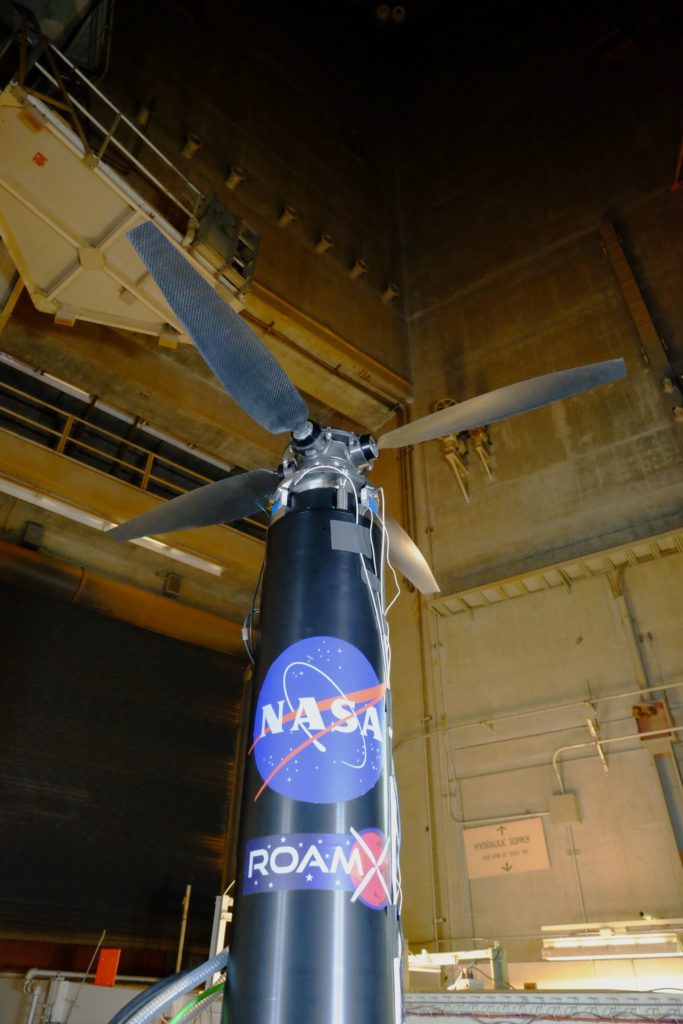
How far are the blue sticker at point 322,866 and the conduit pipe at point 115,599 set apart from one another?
400 inches

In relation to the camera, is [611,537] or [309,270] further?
[309,270]

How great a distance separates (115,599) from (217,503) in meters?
8.88

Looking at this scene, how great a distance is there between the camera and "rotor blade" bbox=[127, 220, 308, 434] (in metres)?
3.46

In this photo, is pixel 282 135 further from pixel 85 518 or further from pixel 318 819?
pixel 318 819

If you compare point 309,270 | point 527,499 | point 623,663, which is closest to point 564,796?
point 623,663

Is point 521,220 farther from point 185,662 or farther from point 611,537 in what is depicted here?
point 185,662

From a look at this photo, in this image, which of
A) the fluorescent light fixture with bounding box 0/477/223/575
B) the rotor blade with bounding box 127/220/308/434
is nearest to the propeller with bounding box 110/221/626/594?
the rotor blade with bounding box 127/220/308/434

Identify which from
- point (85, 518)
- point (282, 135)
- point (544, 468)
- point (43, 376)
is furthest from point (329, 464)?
point (282, 135)

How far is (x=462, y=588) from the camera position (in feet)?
33.2

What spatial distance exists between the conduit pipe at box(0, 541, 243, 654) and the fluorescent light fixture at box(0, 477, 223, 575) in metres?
0.85

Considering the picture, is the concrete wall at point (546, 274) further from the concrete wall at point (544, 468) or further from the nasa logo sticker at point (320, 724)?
the nasa logo sticker at point (320, 724)

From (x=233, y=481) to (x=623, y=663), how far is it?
6.46 metres

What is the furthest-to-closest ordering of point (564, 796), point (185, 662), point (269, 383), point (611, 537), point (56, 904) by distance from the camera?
point (185, 662), point (56, 904), point (611, 537), point (564, 796), point (269, 383)

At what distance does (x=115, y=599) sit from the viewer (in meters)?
12.1
